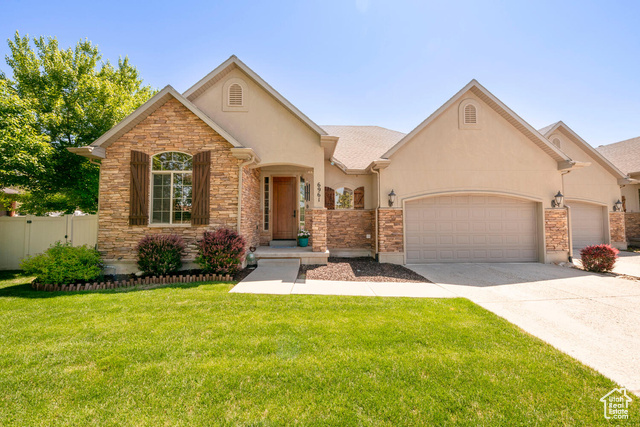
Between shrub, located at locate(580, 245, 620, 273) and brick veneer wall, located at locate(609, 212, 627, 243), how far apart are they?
6.72m

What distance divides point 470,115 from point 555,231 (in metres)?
5.62

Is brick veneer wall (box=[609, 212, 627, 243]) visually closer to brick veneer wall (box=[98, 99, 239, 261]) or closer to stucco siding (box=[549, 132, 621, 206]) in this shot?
stucco siding (box=[549, 132, 621, 206])

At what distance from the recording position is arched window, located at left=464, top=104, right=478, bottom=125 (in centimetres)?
980

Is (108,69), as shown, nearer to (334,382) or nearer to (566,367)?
(334,382)

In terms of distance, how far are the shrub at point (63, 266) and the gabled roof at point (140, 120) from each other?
2.84m

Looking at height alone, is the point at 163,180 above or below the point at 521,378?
above

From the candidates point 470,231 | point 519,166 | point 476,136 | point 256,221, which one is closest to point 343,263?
point 256,221

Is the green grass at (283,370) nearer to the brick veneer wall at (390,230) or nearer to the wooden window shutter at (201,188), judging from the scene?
the wooden window shutter at (201,188)

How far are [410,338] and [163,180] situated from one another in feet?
26.2

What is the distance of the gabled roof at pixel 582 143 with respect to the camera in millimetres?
12555

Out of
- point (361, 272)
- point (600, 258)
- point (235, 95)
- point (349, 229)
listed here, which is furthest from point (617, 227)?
point (235, 95)

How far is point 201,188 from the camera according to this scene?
25.3 feet

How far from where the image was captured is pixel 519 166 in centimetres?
988

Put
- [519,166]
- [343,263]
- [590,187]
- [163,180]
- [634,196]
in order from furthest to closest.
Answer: [634,196] → [590,187] → [519,166] → [343,263] → [163,180]
